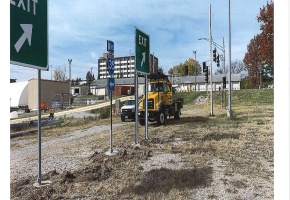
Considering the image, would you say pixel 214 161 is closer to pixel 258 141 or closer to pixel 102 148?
pixel 258 141

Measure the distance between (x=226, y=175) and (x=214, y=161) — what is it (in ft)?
2.76

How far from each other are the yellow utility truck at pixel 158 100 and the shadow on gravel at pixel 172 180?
6.81 m

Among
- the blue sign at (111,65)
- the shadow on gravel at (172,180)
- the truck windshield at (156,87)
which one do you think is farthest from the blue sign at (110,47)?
the truck windshield at (156,87)

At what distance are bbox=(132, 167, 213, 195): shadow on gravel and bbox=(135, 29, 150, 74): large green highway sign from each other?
3040 millimetres

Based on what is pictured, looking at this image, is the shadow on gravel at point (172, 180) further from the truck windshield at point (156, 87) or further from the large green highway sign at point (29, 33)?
the truck windshield at point (156, 87)

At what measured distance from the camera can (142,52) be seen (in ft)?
21.7

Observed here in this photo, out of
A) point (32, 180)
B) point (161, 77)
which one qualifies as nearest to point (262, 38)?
point (32, 180)

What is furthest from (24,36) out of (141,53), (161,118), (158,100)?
(161,118)

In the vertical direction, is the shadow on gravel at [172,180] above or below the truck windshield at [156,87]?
below

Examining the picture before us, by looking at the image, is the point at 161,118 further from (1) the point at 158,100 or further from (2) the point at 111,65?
(2) the point at 111,65

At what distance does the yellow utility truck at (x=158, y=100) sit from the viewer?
442 inches

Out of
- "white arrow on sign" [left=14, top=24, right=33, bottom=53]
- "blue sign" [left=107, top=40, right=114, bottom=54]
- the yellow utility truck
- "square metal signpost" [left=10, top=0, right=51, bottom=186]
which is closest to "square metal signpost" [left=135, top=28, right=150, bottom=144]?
"blue sign" [left=107, top=40, right=114, bottom=54]

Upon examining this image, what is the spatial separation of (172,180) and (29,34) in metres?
2.81

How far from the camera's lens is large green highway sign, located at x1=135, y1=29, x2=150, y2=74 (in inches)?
245
